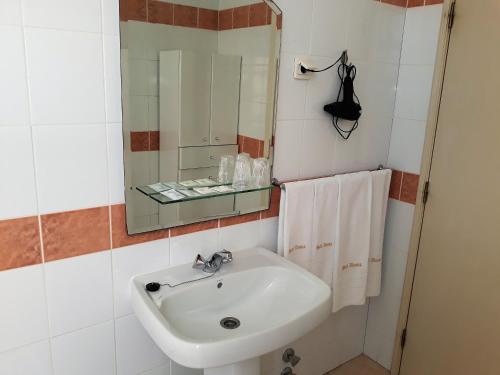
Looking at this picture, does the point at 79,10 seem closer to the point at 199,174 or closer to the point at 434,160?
the point at 199,174

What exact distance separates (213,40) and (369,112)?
0.87 metres

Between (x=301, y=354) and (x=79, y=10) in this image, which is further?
(x=301, y=354)

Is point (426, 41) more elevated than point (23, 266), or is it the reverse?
point (426, 41)

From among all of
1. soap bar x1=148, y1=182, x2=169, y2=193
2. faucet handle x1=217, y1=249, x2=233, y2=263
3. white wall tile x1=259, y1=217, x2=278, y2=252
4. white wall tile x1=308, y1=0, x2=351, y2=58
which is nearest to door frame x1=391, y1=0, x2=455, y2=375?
white wall tile x1=308, y1=0, x2=351, y2=58

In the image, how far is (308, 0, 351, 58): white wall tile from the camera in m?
1.65

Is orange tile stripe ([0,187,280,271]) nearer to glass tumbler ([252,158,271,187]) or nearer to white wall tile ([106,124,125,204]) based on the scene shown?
white wall tile ([106,124,125,204])

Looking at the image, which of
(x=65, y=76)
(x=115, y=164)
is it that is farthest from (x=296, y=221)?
(x=65, y=76)

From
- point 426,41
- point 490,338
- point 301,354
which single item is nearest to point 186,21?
point 426,41

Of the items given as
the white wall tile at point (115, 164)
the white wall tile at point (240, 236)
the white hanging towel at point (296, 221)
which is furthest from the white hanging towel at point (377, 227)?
the white wall tile at point (115, 164)

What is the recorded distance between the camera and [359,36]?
5.90ft

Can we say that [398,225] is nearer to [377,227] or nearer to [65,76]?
[377,227]

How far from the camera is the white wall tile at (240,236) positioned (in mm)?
→ 1603

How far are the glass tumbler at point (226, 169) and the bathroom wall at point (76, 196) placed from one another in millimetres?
170

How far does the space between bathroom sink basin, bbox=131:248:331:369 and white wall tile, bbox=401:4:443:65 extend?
114cm
